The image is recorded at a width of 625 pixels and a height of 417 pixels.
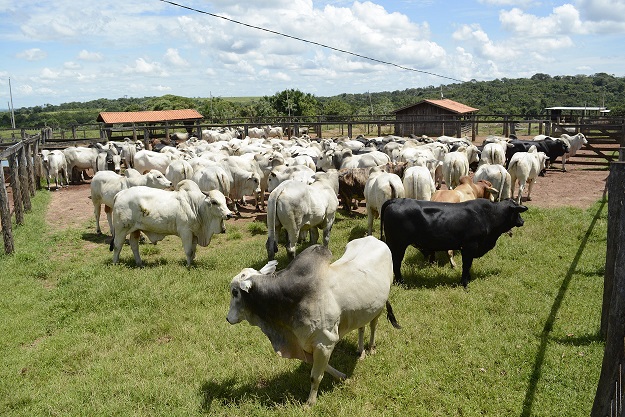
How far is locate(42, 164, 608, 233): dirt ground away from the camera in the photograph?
14969 millimetres

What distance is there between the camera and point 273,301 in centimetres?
502

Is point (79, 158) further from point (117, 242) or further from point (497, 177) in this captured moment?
point (497, 177)

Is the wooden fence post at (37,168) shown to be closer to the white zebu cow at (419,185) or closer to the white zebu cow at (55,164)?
the white zebu cow at (55,164)

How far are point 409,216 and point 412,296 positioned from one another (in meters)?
1.34

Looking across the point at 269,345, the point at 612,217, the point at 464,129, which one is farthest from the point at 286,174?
the point at 464,129

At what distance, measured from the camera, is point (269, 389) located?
554cm

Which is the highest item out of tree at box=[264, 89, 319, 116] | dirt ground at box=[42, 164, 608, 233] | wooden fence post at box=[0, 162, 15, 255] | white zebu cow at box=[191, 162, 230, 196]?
tree at box=[264, 89, 319, 116]

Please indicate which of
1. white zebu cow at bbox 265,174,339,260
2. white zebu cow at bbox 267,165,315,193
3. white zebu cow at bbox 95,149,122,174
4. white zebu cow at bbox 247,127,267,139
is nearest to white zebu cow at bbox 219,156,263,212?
white zebu cow at bbox 267,165,315,193

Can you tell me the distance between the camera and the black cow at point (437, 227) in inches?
323

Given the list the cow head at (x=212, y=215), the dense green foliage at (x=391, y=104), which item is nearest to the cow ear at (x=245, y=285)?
the cow head at (x=212, y=215)

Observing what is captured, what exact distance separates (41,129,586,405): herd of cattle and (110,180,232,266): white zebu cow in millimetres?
20

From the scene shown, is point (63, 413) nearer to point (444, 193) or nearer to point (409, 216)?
point (409, 216)

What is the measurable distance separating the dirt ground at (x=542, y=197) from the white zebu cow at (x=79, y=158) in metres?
0.90

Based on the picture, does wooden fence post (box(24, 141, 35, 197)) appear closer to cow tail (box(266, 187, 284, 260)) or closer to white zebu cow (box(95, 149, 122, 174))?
white zebu cow (box(95, 149, 122, 174))
